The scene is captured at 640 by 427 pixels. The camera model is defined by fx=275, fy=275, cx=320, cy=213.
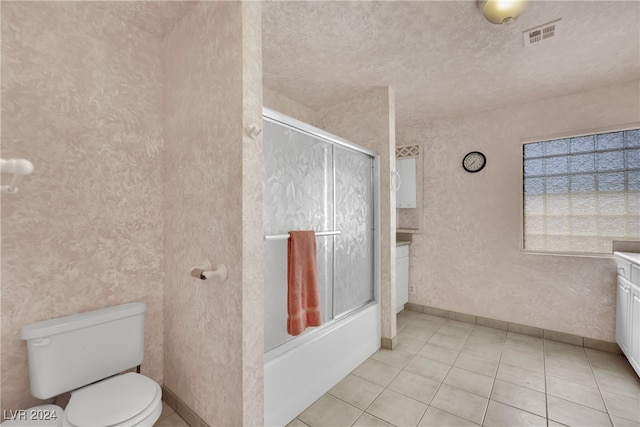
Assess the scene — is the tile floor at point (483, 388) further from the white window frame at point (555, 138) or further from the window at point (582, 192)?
the window at point (582, 192)

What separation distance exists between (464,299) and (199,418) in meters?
2.93

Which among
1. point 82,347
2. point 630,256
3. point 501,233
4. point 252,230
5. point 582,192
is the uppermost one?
point 582,192

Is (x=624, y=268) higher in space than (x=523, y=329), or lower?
higher

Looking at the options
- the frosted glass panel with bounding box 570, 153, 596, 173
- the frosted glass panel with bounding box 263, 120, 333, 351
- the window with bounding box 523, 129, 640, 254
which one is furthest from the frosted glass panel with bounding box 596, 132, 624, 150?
the frosted glass panel with bounding box 263, 120, 333, 351

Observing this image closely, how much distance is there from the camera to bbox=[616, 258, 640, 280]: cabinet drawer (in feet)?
7.04

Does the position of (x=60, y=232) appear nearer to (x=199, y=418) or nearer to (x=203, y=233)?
(x=203, y=233)

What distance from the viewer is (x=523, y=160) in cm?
293

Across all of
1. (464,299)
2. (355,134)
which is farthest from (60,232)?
(464,299)

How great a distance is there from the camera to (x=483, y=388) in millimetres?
1966

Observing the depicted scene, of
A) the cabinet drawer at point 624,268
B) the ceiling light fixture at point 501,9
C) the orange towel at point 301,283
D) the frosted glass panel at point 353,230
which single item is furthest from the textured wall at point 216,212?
the cabinet drawer at point 624,268

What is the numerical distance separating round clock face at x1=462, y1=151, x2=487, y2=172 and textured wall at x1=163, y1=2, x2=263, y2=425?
2.75 m

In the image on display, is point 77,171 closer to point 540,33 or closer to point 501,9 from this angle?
point 501,9

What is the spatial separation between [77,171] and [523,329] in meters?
4.01

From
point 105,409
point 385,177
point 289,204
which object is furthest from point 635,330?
point 105,409
